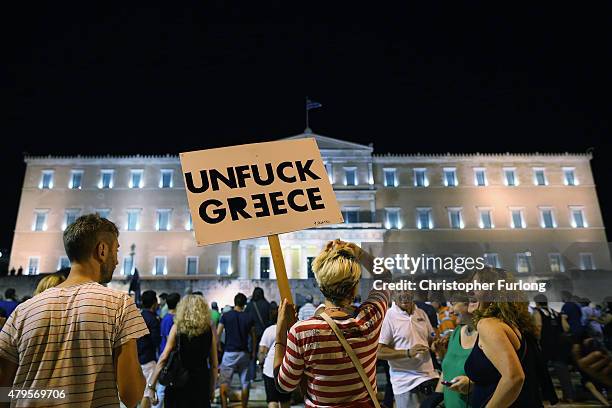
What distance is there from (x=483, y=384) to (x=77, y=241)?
2.66m

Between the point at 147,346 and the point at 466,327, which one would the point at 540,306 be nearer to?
the point at 466,327

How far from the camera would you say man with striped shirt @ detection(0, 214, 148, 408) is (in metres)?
2.03

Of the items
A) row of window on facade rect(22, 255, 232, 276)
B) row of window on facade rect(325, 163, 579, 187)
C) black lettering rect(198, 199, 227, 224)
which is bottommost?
black lettering rect(198, 199, 227, 224)

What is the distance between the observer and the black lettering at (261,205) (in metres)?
2.71

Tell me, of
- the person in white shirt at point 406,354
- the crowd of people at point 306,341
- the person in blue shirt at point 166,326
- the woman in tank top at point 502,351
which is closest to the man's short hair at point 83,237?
the crowd of people at point 306,341

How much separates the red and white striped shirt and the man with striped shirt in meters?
0.77

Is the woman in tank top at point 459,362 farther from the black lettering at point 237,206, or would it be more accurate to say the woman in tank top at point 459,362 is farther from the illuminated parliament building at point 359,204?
the illuminated parliament building at point 359,204

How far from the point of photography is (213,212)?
2.69 meters

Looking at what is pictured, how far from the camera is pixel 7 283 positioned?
2719cm

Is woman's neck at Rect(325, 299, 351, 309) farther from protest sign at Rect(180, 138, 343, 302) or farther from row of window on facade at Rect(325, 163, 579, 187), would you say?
row of window on facade at Rect(325, 163, 579, 187)

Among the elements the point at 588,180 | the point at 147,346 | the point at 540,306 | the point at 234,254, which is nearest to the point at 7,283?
the point at 234,254

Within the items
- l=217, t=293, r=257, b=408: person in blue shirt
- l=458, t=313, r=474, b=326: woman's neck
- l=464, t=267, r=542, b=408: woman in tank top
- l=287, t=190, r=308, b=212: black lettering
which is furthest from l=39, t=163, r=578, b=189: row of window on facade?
l=287, t=190, r=308, b=212: black lettering

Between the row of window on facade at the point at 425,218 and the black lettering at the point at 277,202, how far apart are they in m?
35.0

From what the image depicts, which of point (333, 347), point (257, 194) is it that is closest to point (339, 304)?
point (333, 347)
